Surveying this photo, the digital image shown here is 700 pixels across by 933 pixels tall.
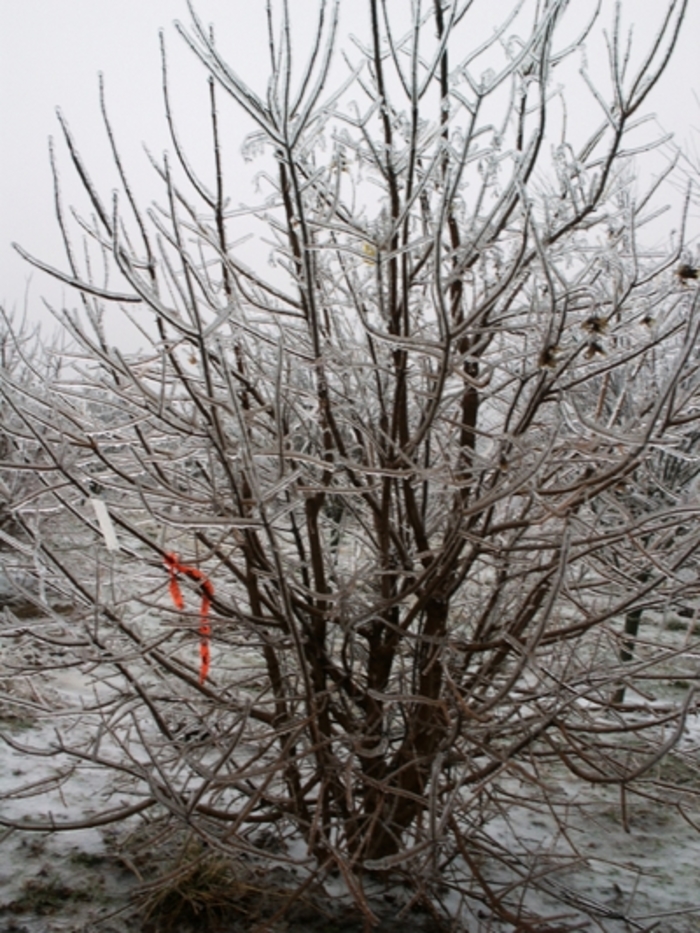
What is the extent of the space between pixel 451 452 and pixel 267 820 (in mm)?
1570

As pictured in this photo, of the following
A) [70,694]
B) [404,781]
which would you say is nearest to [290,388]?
[404,781]

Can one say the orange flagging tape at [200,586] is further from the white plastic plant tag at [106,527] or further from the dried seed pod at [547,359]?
the dried seed pod at [547,359]

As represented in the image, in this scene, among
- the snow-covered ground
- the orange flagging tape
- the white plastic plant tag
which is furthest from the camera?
the snow-covered ground

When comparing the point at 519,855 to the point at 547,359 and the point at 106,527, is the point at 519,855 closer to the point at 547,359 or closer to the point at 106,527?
the point at 547,359

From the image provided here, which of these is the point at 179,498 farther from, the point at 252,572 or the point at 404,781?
the point at 404,781

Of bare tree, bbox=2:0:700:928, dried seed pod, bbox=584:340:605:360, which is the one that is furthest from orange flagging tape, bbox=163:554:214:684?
dried seed pod, bbox=584:340:605:360

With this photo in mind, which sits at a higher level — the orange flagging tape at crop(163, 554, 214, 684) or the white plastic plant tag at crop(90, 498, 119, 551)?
the white plastic plant tag at crop(90, 498, 119, 551)

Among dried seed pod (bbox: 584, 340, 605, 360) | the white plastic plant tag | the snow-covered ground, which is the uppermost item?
dried seed pod (bbox: 584, 340, 605, 360)

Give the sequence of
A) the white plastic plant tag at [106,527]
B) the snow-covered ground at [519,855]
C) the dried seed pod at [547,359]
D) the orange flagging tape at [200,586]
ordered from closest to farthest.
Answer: the white plastic plant tag at [106,527] < the dried seed pod at [547,359] < the orange flagging tape at [200,586] < the snow-covered ground at [519,855]

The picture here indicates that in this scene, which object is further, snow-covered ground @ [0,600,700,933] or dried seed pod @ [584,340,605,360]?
snow-covered ground @ [0,600,700,933]

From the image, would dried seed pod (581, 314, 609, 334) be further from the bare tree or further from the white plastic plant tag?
the white plastic plant tag

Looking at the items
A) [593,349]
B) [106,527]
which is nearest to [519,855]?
[593,349]

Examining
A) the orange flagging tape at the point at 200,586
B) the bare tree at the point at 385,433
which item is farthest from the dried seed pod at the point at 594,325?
the orange flagging tape at the point at 200,586

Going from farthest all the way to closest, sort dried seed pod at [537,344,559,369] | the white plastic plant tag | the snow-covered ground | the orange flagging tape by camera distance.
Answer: the snow-covered ground → the orange flagging tape → dried seed pod at [537,344,559,369] → the white plastic plant tag
